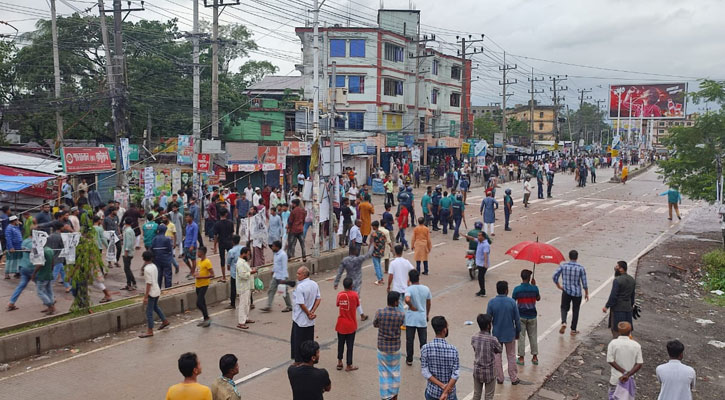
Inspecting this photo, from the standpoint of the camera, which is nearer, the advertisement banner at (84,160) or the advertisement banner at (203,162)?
the advertisement banner at (84,160)

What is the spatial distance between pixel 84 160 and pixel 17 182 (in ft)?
Result: 11.0

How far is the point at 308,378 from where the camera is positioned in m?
5.58

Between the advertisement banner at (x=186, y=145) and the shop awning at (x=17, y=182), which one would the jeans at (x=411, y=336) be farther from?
the advertisement banner at (x=186, y=145)

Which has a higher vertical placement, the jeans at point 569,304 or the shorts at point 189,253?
the shorts at point 189,253

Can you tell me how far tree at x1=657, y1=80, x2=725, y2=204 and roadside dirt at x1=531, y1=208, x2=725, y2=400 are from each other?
250cm

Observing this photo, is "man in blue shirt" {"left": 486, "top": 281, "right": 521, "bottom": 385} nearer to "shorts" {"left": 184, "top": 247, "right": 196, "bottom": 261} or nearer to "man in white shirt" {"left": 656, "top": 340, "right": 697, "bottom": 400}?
"man in white shirt" {"left": 656, "top": 340, "right": 697, "bottom": 400}

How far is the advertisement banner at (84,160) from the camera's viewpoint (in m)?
20.8

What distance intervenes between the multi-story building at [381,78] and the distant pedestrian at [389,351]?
35.0 meters

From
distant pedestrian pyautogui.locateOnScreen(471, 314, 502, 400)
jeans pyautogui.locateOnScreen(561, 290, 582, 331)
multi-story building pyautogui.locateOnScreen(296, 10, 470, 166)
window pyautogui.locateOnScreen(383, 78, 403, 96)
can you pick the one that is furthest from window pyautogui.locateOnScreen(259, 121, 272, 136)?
distant pedestrian pyautogui.locateOnScreen(471, 314, 502, 400)

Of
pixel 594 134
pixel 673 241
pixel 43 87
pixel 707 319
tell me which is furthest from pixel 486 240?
pixel 594 134

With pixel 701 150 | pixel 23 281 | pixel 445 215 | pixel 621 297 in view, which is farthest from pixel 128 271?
pixel 701 150

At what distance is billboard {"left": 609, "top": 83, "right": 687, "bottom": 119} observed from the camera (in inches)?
3561

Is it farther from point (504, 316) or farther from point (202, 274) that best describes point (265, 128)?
point (504, 316)

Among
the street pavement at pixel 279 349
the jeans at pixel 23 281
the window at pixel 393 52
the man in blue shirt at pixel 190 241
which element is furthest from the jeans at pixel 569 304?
the window at pixel 393 52
